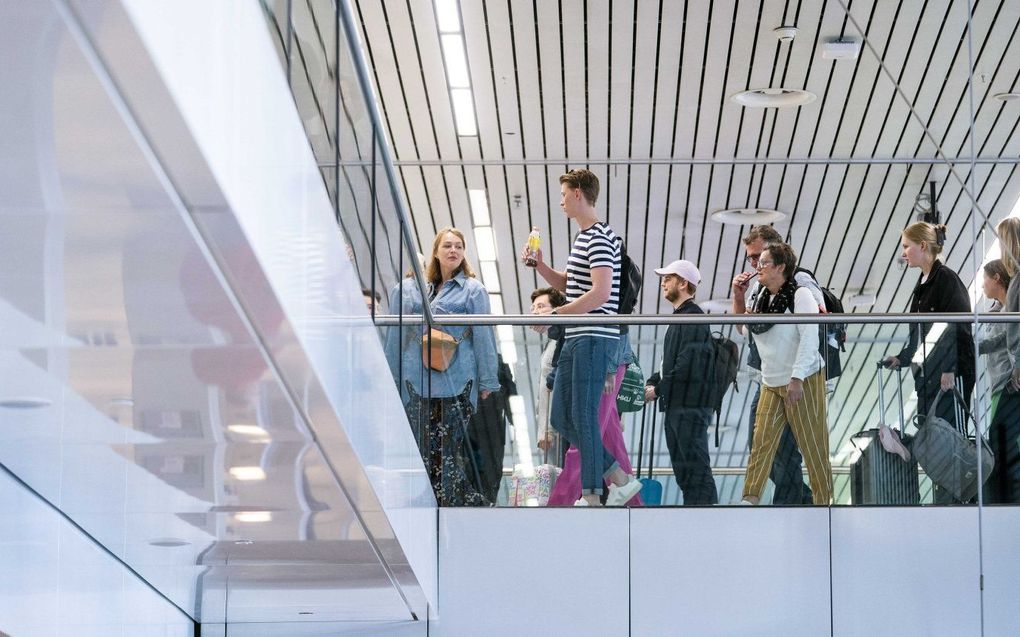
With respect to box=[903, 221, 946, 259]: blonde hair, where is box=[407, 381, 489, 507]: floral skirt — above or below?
below

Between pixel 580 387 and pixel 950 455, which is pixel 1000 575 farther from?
pixel 580 387

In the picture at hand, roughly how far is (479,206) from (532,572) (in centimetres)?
635

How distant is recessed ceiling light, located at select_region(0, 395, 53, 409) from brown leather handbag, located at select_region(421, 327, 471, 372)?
2706 millimetres

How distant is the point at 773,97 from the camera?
10.8 metres

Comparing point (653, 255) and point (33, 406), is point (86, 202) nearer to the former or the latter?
point (33, 406)

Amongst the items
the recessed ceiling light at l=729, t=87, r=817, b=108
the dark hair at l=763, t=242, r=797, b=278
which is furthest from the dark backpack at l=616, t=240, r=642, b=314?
the recessed ceiling light at l=729, t=87, r=817, b=108

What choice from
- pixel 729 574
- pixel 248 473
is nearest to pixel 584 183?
pixel 729 574

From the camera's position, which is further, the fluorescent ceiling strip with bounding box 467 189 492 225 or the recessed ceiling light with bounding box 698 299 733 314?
the recessed ceiling light with bounding box 698 299 733 314

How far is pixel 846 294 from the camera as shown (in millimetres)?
15180

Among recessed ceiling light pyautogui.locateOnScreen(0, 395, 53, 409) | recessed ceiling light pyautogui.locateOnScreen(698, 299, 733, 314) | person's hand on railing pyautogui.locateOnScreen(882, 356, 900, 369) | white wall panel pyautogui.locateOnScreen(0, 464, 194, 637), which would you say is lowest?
white wall panel pyautogui.locateOnScreen(0, 464, 194, 637)

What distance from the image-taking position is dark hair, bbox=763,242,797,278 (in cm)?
710

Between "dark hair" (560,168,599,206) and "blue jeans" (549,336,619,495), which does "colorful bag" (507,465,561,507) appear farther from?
"dark hair" (560,168,599,206)

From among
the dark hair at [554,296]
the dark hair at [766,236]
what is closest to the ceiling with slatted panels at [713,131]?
the dark hair at [766,236]

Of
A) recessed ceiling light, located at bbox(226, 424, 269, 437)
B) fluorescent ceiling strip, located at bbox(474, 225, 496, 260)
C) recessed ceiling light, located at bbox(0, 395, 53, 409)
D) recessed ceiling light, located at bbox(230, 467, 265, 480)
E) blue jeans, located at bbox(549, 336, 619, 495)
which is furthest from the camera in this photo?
fluorescent ceiling strip, located at bbox(474, 225, 496, 260)
